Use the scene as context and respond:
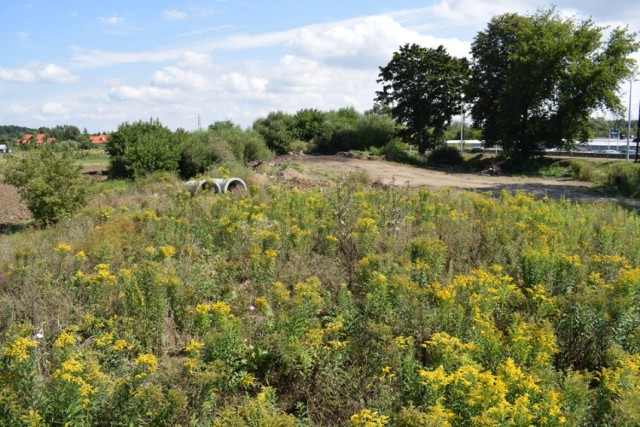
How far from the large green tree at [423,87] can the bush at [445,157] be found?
117 inches

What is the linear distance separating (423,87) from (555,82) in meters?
8.38

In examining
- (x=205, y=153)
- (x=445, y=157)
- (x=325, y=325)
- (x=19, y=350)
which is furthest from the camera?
(x=445, y=157)

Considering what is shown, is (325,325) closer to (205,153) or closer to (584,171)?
(205,153)

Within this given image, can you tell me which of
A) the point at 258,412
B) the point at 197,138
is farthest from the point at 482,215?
the point at 197,138

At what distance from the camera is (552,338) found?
4.51m

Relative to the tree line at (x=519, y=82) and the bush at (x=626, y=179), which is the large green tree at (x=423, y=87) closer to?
the tree line at (x=519, y=82)

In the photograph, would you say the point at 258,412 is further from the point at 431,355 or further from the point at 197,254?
the point at 197,254

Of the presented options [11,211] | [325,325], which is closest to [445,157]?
[11,211]

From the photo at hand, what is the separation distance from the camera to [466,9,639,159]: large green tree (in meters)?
25.7

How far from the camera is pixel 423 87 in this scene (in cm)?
3341

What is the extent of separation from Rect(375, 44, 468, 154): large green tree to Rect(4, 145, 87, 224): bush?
24460 millimetres

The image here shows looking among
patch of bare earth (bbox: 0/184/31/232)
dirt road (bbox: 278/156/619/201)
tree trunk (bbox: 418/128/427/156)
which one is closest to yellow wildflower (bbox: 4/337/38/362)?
patch of bare earth (bbox: 0/184/31/232)

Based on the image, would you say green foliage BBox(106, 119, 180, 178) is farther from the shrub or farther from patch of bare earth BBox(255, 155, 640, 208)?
the shrub

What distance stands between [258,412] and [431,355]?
4.50 ft
